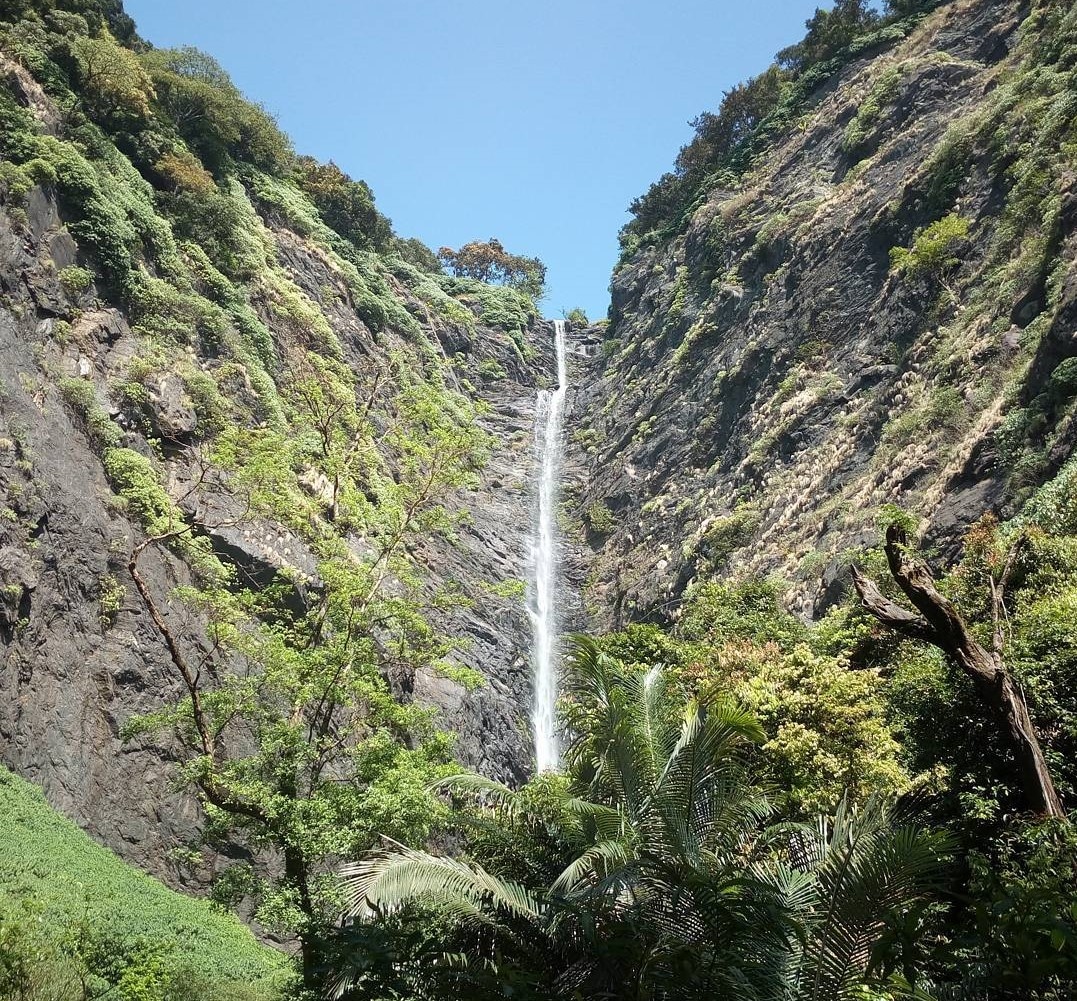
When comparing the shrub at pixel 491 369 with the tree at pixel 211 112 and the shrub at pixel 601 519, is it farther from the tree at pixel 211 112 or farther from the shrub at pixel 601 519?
the tree at pixel 211 112

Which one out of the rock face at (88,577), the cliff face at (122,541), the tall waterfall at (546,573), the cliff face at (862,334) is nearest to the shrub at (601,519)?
the cliff face at (862,334)

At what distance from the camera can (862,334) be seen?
98.0 feet

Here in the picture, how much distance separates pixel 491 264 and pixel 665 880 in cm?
6411

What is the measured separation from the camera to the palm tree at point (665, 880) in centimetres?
557

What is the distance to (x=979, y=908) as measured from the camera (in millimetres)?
3186

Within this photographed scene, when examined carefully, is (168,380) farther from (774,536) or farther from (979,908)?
(979,908)

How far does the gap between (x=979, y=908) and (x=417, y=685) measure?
21870 mm

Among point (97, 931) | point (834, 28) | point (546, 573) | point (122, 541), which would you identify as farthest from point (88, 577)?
point (834, 28)

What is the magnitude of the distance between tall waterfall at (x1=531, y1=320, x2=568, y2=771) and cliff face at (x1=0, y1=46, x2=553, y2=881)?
38.7 inches

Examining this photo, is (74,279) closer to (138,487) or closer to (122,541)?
(138,487)

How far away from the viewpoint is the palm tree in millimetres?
5574

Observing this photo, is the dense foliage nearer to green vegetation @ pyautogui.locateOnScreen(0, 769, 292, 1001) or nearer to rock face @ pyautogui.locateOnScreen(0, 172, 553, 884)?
rock face @ pyautogui.locateOnScreen(0, 172, 553, 884)

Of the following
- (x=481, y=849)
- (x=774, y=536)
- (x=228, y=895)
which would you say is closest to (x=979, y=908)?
(x=481, y=849)

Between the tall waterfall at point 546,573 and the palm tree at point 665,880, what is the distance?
17.1 meters
